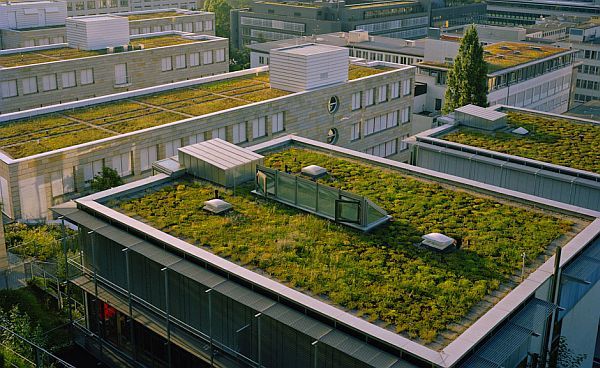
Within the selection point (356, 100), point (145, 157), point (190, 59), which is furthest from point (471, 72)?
point (190, 59)

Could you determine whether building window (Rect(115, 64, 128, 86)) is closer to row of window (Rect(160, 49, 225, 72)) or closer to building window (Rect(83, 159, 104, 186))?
row of window (Rect(160, 49, 225, 72))

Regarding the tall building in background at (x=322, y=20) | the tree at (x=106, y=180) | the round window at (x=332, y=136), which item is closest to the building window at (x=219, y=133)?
the tree at (x=106, y=180)

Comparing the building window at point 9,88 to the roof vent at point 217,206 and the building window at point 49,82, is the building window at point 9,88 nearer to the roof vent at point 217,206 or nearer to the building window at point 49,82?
the building window at point 49,82

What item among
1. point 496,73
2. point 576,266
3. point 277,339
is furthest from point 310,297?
point 496,73

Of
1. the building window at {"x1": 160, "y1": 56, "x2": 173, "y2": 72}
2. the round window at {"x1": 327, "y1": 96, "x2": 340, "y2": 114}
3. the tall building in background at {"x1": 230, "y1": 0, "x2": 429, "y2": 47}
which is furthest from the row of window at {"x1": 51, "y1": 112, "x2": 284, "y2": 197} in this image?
the tall building in background at {"x1": 230, "y1": 0, "x2": 429, "y2": 47}

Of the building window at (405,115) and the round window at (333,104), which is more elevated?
the round window at (333,104)

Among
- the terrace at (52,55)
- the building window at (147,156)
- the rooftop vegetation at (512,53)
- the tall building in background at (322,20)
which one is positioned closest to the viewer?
the building window at (147,156)

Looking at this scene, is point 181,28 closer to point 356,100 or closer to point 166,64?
point 166,64
